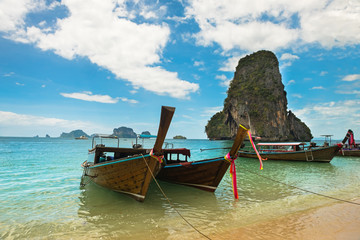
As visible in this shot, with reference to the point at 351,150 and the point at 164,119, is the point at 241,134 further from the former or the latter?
the point at 351,150

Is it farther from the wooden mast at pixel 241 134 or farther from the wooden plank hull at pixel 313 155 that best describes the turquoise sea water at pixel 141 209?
the wooden plank hull at pixel 313 155

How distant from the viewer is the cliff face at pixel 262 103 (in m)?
81.2

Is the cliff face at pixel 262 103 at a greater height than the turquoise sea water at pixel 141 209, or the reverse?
the cliff face at pixel 262 103

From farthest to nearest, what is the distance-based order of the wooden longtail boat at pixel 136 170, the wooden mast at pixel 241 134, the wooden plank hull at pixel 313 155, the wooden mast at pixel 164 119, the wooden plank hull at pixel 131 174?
the wooden plank hull at pixel 313 155 < the wooden plank hull at pixel 131 174 < the wooden mast at pixel 241 134 < the wooden longtail boat at pixel 136 170 < the wooden mast at pixel 164 119

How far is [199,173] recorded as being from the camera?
8812 mm

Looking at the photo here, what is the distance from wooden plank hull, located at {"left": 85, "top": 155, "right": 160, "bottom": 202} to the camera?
262 inches

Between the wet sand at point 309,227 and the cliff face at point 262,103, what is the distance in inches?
3089

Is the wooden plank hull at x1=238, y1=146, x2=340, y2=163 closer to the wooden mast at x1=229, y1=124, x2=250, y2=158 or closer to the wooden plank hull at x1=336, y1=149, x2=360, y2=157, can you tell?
the wooden plank hull at x1=336, y1=149, x2=360, y2=157

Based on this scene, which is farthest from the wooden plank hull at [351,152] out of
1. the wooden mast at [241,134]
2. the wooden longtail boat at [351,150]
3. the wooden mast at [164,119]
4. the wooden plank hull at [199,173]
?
the wooden mast at [164,119]

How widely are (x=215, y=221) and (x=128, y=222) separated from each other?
2518 millimetres

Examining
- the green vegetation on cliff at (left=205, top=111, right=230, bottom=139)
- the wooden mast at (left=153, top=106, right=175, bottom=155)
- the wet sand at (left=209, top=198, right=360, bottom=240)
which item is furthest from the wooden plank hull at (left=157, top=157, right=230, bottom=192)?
the green vegetation on cliff at (left=205, top=111, right=230, bottom=139)

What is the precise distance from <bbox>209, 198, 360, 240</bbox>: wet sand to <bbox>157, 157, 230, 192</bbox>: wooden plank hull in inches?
109

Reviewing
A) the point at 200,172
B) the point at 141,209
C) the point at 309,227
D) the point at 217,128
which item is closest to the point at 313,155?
the point at 200,172

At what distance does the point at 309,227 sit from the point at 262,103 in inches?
3283
